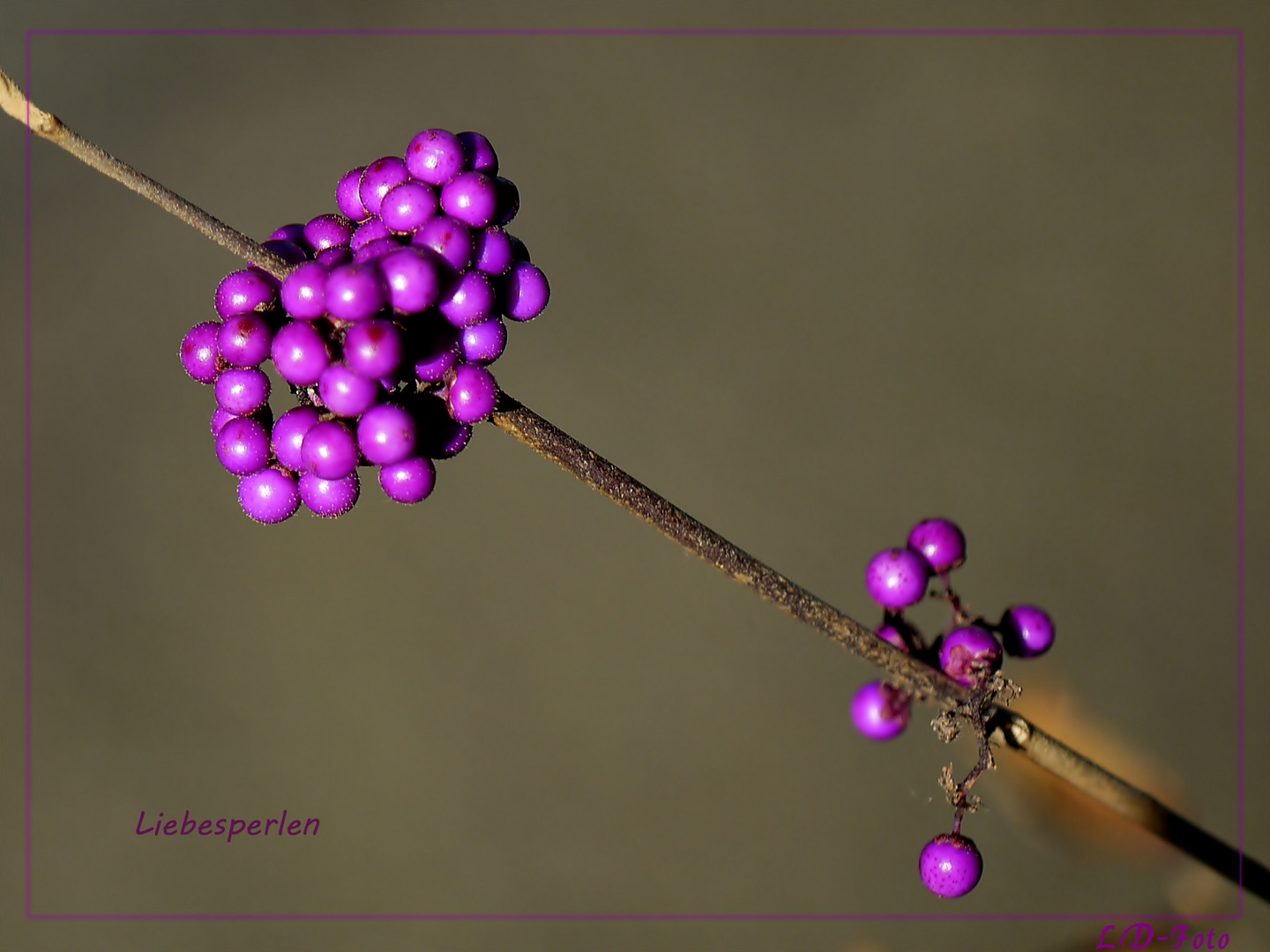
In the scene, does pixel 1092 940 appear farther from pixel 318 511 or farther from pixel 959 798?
pixel 318 511

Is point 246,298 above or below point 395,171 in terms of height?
below

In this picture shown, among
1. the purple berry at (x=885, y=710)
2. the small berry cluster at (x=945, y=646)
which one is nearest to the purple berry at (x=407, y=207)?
the small berry cluster at (x=945, y=646)

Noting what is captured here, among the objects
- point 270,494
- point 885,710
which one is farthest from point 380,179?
point 885,710

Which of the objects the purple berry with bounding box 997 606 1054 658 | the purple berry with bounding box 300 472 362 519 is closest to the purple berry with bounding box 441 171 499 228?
the purple berry with bounding box 300 472 362 519

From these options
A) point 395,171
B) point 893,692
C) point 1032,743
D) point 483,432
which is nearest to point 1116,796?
point 1032,743

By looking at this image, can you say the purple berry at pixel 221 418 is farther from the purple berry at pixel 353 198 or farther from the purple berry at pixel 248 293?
the purple berry at pixel 353 198

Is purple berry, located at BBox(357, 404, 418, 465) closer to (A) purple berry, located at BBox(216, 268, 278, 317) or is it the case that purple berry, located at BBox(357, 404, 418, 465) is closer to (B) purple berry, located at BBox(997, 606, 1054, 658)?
(A) purple berry, located at BBox(216, 268, 278, 317)

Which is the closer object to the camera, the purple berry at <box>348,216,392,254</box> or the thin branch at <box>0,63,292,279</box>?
the thin branch at <box>0,63,292,279</box>
